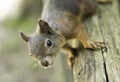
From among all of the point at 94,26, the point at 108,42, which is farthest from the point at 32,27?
the point at 108,42

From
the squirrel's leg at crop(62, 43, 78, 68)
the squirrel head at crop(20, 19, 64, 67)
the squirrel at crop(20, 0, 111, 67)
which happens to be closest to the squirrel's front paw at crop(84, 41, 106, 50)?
the squirrel at crop(20, 0, 111, 67)

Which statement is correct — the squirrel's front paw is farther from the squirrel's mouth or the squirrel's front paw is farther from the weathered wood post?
the squirrel's mouth

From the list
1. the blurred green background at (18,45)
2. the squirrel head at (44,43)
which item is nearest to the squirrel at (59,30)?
the squirrel head at (44,43)

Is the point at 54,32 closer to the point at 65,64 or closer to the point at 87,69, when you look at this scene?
the point at 87,69

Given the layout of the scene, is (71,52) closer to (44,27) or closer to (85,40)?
(85,40)

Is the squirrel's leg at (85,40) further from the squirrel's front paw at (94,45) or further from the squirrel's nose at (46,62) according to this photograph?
the squirrel's nose at (46,62)

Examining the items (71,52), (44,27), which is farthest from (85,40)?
(44,27)

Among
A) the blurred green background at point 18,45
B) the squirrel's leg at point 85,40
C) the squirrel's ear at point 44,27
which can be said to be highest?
the squirrel's ear at point 44,27
